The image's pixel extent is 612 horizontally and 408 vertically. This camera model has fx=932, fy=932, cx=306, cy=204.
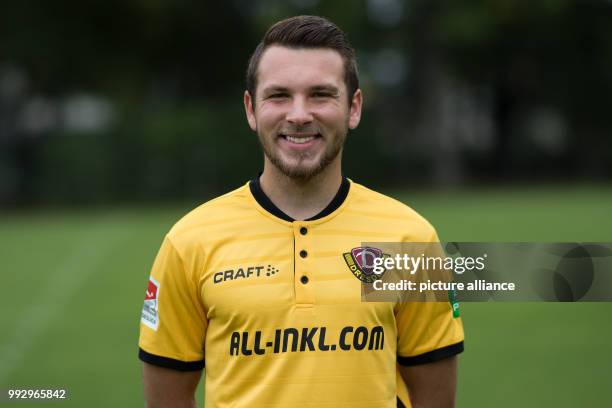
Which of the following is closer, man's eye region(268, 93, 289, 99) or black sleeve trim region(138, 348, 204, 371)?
man's eye region(268, 93, 289, 99)

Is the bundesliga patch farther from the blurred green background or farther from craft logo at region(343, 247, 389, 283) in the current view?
the blurred green background

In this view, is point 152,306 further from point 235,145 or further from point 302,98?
point 235,145

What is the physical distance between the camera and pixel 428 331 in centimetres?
316

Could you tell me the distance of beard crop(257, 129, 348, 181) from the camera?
9.89ft

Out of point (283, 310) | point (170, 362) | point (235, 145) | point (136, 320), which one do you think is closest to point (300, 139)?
point (283, 310)

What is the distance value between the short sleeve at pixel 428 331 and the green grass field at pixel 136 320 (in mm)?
5336

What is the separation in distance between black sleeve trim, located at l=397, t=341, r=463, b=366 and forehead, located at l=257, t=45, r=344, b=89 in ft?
3.15

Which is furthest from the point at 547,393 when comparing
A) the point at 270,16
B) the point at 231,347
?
the point at 270,16

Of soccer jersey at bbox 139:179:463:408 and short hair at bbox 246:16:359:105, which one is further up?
short hair at bbox 246:16:359:105

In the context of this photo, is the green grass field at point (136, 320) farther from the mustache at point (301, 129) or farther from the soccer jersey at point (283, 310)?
the mustache at point (301, 129)

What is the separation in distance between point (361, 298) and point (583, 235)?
47.3 ft

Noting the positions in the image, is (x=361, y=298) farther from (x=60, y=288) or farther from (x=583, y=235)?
(x=583, y=235)

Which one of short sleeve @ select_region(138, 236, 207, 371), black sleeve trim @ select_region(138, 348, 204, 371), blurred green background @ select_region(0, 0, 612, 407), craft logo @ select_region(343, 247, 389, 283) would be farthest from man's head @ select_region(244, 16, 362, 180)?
blurred green background @ select_region(0, 0, 612, 407)

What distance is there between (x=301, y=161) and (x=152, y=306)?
0.70 metres
